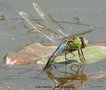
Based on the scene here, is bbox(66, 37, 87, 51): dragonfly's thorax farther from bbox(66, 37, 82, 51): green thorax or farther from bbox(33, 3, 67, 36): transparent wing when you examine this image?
bbox(33, 3, 67, 36): transparent wing

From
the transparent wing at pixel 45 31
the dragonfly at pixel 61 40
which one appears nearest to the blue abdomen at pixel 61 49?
the dragonfly at pixel 61 40

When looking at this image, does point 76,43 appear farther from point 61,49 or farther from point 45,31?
point 45,31

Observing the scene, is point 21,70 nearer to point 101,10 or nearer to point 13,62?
point 13,62

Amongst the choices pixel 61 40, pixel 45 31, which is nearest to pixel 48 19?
pixel 45 31

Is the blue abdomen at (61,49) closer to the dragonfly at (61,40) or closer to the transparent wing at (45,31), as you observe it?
the dragonfly at (61,40)

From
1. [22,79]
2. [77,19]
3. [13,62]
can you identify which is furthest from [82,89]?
[77,19]
